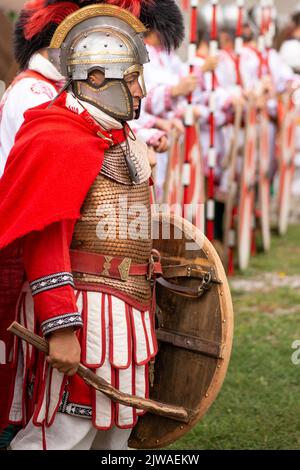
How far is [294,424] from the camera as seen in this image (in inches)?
165

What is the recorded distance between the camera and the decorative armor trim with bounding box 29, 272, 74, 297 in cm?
271

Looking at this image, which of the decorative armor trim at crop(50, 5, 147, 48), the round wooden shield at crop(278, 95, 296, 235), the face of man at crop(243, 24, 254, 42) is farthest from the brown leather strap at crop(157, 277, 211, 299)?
the face of man at crop(243, 24, 254, 42)

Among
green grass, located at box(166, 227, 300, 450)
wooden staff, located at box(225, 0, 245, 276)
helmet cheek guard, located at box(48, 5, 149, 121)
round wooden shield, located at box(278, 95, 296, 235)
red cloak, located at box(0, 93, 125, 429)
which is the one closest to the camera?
red cloak, located at box(0, 93, 125, 429)

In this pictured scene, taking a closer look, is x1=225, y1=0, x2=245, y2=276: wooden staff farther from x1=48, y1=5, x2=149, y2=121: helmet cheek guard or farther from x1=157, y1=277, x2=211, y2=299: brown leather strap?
x1=48, y1=5, x2=149, y2=121: helmet cheek guard

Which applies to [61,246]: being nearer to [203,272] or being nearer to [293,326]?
[203,272]

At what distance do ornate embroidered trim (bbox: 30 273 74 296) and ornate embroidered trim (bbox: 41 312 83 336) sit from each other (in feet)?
0.28

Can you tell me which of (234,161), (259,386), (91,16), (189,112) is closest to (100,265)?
(91,16)

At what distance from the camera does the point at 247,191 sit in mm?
7680

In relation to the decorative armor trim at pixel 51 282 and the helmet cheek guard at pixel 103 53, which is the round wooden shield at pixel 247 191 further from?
the decorative armor trim at pixel 51 282

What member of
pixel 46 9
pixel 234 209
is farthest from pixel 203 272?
pixel 234 209

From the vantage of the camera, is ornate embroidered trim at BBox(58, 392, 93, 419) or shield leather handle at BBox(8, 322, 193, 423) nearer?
shield leather handle at BBox(8, 322, 193, 423)

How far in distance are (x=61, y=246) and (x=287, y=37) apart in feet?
27.6

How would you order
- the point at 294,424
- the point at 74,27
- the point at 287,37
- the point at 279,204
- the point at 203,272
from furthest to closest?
the point at 287,37
the point at 279,204
the point at 294,424
the point at 203,272
the point at 74,27

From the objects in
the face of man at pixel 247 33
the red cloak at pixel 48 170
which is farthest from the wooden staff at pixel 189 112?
the face of man at pixel 247 33
